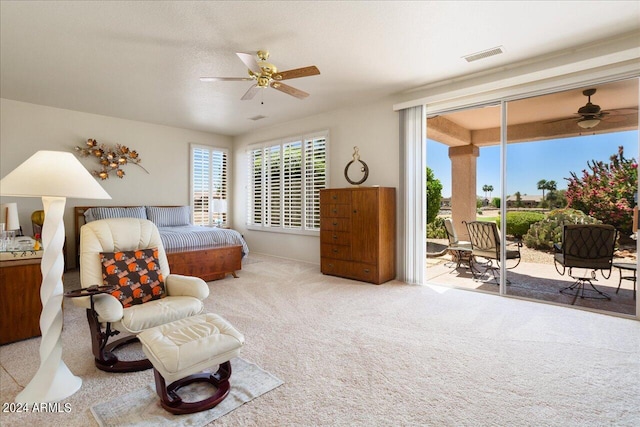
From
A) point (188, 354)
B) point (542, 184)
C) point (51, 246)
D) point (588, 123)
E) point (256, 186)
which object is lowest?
point (188, 354)

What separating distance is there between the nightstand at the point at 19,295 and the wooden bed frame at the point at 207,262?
62.4 inches

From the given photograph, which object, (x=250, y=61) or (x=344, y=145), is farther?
(x=344, y=145)

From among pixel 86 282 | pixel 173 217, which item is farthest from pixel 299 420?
pixel 173 217

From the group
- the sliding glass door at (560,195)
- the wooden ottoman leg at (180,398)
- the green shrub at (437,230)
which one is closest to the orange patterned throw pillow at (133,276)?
the wooden ottoman leg at (180,398)

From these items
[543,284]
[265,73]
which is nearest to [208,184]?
[265,73]

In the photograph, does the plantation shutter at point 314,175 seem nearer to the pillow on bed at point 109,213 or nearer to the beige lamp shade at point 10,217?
the pillow on bed at point 109,213

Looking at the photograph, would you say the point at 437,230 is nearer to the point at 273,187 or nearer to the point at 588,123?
the point at 588,123

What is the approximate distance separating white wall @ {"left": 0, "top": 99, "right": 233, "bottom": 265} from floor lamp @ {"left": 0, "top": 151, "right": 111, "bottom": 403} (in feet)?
14.1

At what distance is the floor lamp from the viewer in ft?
6.06

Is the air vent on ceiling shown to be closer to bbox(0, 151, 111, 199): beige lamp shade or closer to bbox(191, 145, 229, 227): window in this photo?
bbox(0, 151, 111, 199): beige lamp shade

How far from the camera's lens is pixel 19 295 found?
267 centimetres

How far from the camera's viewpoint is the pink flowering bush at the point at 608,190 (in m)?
3.38

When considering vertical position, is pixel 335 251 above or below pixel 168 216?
below

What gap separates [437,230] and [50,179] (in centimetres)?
551
